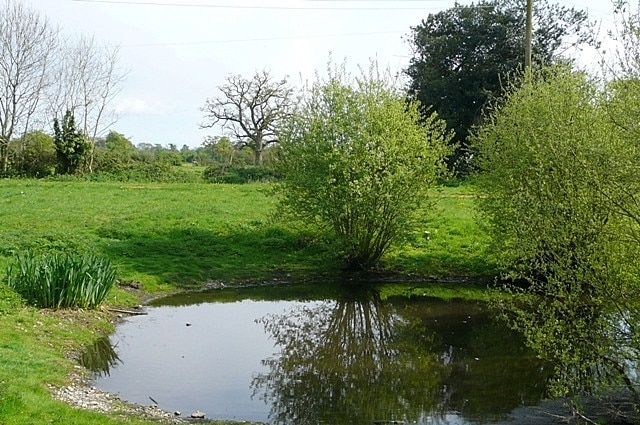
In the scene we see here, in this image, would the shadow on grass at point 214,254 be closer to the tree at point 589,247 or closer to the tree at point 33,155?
the tree at point 589,247

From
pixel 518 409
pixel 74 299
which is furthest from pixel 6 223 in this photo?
pixel 518 409

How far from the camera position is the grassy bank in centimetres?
1402

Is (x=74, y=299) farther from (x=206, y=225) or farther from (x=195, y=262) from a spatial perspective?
(x=206, y=225)

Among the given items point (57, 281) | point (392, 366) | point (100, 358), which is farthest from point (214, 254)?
point (392, 366)

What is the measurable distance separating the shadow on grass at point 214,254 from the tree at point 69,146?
23.7 m

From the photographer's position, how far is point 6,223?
76.9 ft

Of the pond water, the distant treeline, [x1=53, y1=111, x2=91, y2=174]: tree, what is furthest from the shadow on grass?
[x1=53, y1=111, x2=91, y2=174]: tree

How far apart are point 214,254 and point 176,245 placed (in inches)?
55.1

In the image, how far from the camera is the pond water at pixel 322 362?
33.2 feet

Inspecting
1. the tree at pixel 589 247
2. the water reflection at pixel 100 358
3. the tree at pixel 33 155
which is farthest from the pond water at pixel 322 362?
the tree at pixel 33 155

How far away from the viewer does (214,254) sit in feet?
74.6

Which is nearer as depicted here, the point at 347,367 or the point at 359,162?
the point at 347,367

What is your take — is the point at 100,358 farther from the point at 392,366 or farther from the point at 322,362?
the point at 392,366

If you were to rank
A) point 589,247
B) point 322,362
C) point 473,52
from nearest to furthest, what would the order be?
1. point 589,247
2. point 322,362
3. point 473,52
